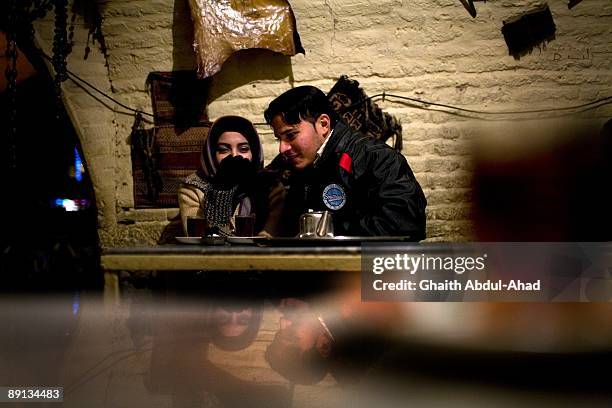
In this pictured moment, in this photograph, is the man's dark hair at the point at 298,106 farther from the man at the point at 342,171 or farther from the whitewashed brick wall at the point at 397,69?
the whitewashed brick wall at the point at 397,69

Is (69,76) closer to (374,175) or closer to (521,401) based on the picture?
(374,175)

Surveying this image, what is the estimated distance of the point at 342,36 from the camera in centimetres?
396

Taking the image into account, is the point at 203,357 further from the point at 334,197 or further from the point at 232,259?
the point at 334,197

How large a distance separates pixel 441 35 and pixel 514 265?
246 cm

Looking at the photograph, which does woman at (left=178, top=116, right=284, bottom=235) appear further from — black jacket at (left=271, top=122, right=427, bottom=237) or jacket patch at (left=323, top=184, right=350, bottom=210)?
jacket patch at (left=323, top=184, right=350, bottom=210)

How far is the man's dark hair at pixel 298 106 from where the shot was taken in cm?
305

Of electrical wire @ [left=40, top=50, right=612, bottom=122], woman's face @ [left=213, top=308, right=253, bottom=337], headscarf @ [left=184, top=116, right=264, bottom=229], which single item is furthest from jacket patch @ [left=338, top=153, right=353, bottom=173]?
woman's face @ [left=213, top=308, right=253, bottom=337]

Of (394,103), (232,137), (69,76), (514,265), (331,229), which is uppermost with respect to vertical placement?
(69,76)

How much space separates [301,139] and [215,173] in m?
0.69

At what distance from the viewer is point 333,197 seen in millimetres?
2764

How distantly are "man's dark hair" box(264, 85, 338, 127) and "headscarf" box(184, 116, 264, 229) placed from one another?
42 cm

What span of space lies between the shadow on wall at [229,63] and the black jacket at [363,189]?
1.13m

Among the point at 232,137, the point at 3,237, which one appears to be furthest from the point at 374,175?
→ the point at 3,237

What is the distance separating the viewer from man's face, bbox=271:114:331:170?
3045 mm
